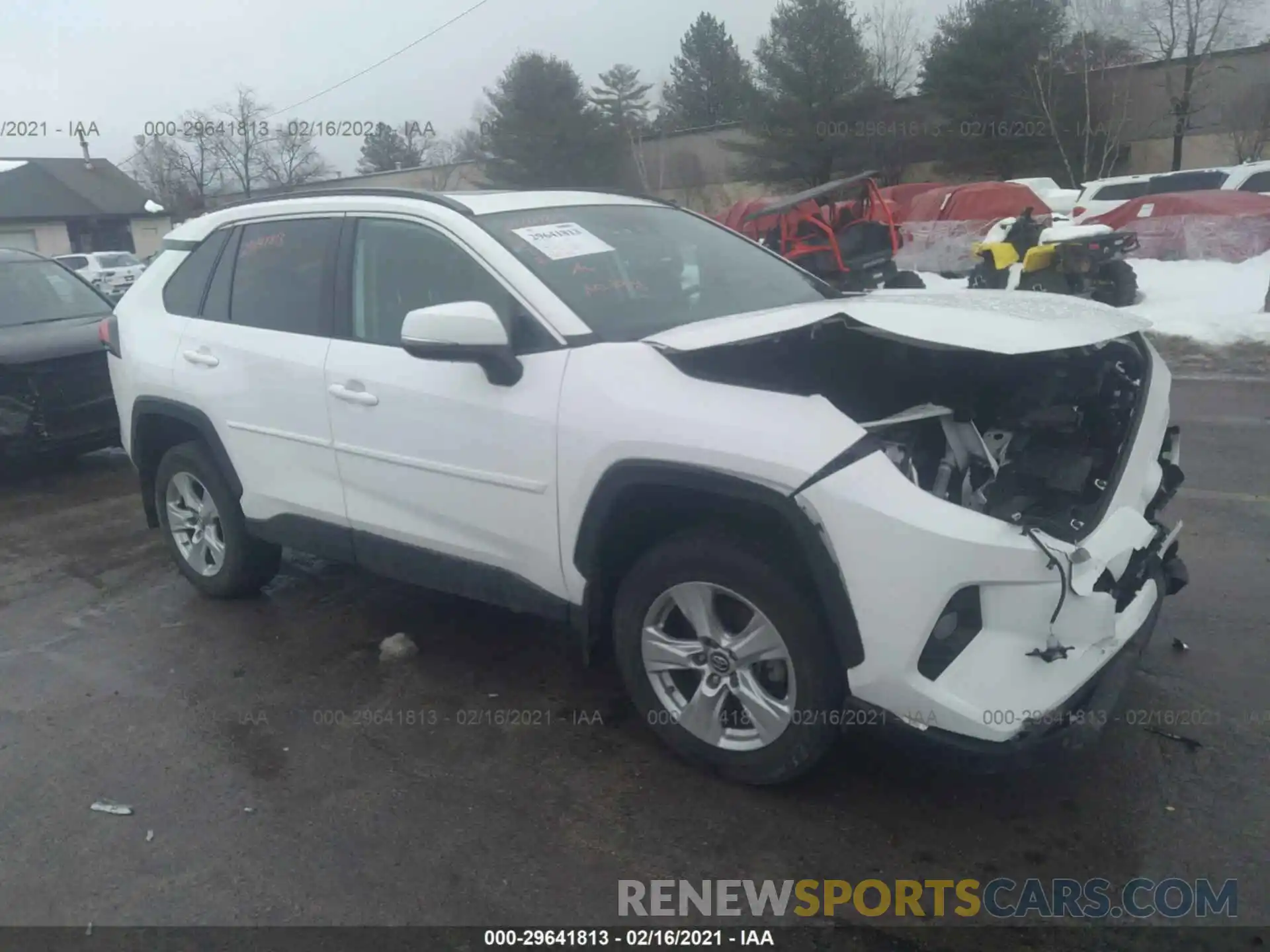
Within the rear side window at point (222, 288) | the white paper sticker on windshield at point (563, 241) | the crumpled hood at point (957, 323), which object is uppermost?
the white paper sticker on windshield at point (563, 241)

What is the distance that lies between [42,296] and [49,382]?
4.70ft

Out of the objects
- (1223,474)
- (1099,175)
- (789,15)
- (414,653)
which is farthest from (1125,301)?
(789,15)

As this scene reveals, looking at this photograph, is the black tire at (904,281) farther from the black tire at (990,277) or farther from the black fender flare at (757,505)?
the black fender flare at (757,505)

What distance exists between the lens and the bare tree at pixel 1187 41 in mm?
34500

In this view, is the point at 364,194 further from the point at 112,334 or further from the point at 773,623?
the point at 773,623

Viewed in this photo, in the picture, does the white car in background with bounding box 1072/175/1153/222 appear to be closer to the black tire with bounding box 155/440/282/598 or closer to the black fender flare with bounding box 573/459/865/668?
the black tire with bounding box 155/440/282/598

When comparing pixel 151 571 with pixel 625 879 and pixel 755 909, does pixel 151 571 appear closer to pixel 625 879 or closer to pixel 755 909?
pixel 625 879

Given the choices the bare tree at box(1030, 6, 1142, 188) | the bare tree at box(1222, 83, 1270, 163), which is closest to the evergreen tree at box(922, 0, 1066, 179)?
the bare tree at box(1030, 6, 1142, 188)

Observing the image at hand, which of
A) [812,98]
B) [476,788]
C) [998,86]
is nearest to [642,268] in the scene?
[476,788]

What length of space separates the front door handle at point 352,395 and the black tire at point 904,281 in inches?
431

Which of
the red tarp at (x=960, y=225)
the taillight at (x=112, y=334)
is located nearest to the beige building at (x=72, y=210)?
the red tarp at (x=960, y=225)

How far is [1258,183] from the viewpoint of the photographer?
66.2ft

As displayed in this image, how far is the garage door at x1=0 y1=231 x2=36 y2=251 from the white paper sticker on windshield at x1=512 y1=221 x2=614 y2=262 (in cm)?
4667

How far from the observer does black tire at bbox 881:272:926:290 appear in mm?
13875
